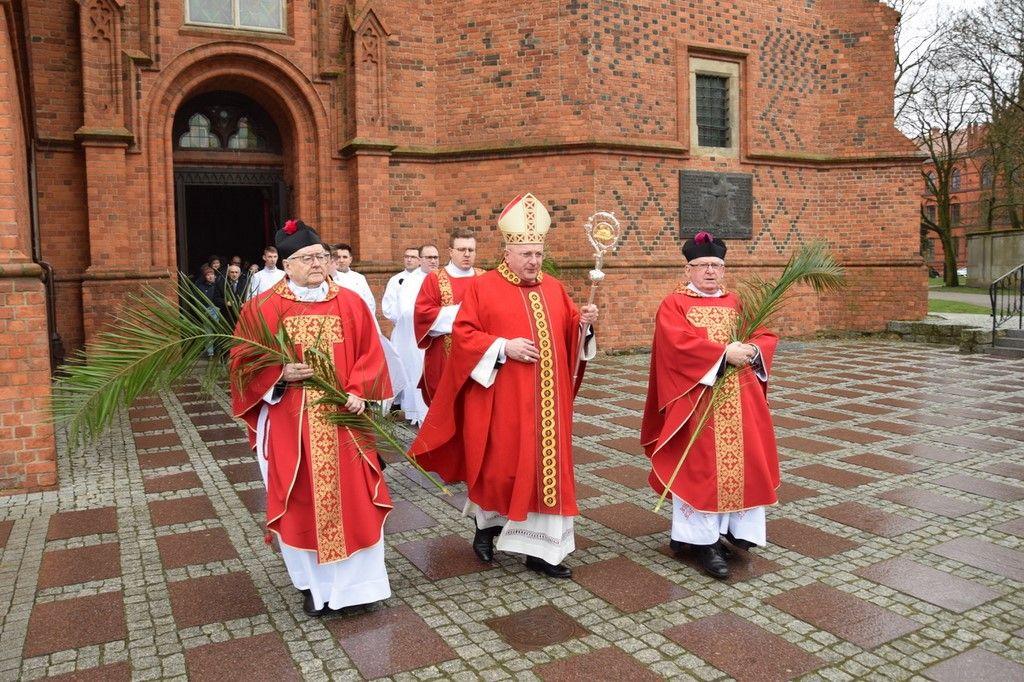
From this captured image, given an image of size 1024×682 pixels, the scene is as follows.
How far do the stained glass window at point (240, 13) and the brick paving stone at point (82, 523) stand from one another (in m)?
10.1

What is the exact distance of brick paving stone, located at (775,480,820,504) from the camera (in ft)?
20.0

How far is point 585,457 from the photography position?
735 cm

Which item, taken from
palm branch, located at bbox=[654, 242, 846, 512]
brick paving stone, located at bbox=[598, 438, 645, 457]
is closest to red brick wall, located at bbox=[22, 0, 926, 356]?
brick paving stone, located at bbox=[598, 438, 645, 457]

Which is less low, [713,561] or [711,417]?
[711,417]

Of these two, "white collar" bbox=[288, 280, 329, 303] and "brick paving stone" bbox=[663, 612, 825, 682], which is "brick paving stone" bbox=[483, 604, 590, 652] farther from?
"white collar" bbox=[288, 280, 329, 303]

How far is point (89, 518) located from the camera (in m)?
5.81

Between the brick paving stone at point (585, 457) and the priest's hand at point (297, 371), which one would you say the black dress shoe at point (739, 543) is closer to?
the brick paving stone at point (585, 457)

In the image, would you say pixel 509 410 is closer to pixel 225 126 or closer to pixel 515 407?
pixel 515 407

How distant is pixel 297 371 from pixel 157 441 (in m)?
4.97

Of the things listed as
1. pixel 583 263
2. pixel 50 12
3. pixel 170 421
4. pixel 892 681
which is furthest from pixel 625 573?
pixel 50 12

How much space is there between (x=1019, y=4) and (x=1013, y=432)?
26454 mm

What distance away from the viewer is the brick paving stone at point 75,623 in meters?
3.87

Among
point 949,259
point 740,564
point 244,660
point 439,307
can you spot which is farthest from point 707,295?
point 949,259

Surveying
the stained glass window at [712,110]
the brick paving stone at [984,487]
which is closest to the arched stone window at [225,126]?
the stained glass window at [712,110]
